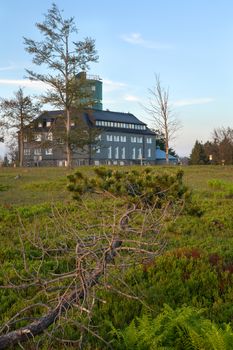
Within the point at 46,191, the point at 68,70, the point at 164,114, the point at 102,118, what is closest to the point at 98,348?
the point at 46,191

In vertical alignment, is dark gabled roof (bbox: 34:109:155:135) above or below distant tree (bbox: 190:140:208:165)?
above

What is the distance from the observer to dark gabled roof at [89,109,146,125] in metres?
84.6

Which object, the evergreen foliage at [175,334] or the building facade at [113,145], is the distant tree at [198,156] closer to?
the building facade at [113,145]

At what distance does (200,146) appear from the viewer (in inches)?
2825

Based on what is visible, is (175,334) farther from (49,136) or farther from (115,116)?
(115,116)

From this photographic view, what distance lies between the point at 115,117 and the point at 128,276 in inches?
3261

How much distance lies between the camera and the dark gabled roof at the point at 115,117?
84.6 metres

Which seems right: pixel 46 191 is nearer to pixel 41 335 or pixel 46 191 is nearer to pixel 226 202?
pixel 226 202

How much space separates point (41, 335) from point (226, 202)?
11724mm

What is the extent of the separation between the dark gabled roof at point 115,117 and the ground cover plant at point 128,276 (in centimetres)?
7245

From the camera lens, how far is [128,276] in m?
7.29

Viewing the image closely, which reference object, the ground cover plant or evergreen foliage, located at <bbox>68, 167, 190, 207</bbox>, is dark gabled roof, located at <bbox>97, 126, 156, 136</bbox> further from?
evergreen foliage, located at <bbox>68, 167, 190, 207</bbox>

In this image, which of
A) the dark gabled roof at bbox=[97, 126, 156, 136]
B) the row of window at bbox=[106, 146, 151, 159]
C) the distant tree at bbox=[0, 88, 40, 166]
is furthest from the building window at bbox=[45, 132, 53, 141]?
the row of window at bbox=[106, 146, 151, 159]

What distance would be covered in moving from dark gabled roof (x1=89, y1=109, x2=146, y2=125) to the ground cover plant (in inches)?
2852
